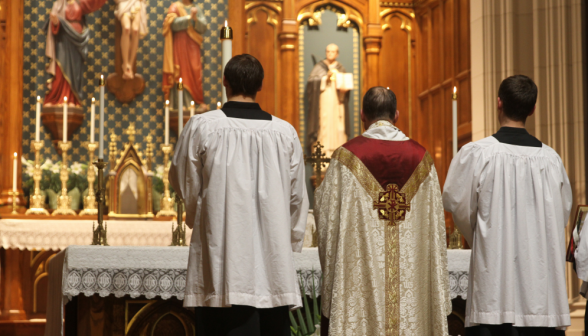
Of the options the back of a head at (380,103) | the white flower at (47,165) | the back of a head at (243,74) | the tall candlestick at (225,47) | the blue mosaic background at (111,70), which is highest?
the blue mosaic background at (111,70)

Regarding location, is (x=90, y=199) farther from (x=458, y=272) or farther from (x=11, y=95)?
(x=458, y=272)

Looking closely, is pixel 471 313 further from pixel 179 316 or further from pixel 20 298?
pixel 20 298

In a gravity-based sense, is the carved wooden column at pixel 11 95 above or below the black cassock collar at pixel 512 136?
above

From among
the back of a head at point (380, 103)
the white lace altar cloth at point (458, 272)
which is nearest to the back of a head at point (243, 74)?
the back of a head at point (380, 103)

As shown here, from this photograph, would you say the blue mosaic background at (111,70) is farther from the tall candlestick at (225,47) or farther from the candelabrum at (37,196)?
the tall candlestick at (225,47)

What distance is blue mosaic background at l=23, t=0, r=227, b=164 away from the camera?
8789mm

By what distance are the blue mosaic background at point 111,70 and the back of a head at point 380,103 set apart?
5.56m

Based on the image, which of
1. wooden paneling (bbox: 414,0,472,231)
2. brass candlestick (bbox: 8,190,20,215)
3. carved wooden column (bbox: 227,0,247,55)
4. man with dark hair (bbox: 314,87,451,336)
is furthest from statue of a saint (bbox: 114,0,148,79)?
man with dark hair (bbox: 314,87,451,336)

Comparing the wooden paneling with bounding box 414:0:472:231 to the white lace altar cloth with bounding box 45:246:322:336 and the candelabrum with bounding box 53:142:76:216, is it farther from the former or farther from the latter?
the white lace altar cloth with bounding box 45:246:322:336

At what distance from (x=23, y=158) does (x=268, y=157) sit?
5576 millimetres

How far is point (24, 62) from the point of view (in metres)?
8.80

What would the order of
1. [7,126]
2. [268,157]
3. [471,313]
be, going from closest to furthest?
[268,157]
[471,313]
[7,126]

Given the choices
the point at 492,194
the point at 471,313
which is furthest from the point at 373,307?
the point at 492,194

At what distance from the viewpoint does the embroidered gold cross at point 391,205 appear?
12.1 ft
